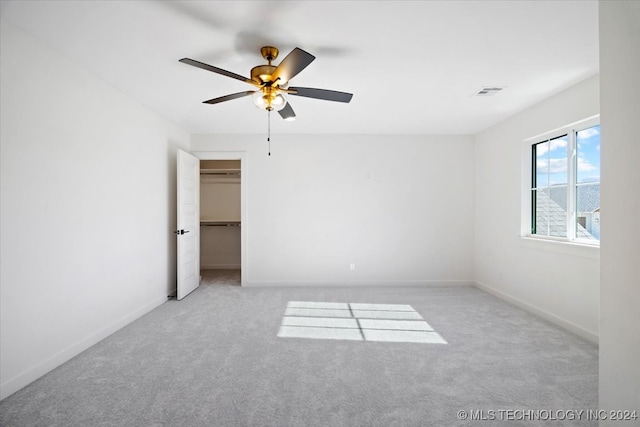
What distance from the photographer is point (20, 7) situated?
1.97m

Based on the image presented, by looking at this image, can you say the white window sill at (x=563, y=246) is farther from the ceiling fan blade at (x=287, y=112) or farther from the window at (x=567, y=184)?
the ceiling fan blade at (x=287, y=112)

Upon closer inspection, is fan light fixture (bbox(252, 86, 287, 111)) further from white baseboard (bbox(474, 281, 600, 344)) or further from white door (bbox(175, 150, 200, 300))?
white baseboard (bbox(474, 281, 600, 344))

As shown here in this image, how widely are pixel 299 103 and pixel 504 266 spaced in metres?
3.62

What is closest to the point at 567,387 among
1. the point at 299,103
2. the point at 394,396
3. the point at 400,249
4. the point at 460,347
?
the point at 460,347

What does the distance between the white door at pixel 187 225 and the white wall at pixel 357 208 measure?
2.20ft

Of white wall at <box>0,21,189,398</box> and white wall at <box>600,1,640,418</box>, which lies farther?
white wall at <box>0,21,189,398</box>

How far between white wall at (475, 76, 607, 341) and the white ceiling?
0.28 metres

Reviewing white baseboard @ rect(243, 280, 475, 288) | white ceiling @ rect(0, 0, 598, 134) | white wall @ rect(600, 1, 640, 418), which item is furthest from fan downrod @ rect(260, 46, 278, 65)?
white baseboard @ rect(243, 280, 475, 288)

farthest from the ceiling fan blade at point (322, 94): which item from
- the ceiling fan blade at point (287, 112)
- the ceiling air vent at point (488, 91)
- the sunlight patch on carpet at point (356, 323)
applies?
the sunlight patch on carpet at point (356, 323)

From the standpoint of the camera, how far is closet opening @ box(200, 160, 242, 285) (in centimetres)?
699

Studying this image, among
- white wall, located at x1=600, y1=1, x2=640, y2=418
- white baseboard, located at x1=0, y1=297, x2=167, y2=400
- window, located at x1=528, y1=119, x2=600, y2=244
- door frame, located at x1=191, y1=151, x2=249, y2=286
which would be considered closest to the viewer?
white wall, located at x1=600, y1=1, x2=640, y2=418

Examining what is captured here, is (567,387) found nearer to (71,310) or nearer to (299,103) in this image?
(299,103)

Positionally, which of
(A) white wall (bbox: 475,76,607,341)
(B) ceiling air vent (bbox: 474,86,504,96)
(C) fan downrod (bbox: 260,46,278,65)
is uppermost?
(B) ceiling air vent (bbox: 474,86,504,96)

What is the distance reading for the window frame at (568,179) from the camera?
10.7 ft
